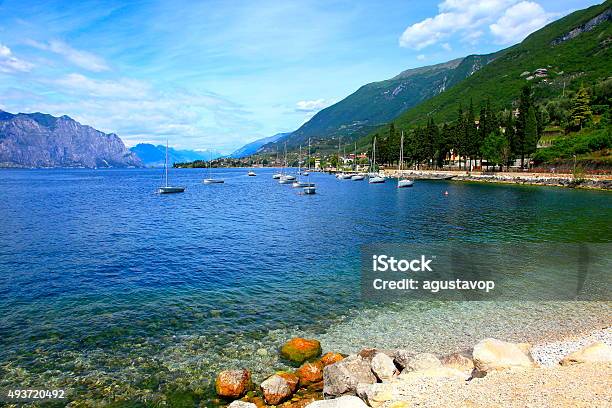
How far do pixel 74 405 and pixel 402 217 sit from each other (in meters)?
46.2

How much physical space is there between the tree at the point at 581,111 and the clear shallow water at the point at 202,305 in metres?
95.6

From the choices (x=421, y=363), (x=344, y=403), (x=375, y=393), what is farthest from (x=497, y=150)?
(x=344, y=403)

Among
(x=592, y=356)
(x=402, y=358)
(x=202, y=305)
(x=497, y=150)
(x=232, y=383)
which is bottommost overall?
(x=202, y=305)

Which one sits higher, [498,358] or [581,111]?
[581,111]

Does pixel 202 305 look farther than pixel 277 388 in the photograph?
Yes

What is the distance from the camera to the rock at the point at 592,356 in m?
11.7

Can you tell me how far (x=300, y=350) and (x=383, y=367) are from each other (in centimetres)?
371

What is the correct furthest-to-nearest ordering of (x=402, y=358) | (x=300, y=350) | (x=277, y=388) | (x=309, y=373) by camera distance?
(x=300, y=350), (x=309, y=373), (x=402, y=358), (x=277, y=388)

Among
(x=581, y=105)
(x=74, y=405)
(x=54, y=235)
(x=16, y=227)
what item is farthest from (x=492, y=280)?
(x=581, y=105)

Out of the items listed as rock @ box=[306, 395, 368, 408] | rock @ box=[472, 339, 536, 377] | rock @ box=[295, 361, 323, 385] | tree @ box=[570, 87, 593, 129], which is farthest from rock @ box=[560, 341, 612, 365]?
tree @ box=[570, 87, 593, 129]

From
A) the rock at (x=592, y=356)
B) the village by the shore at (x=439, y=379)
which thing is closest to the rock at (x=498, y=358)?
the village by the shore at (x=439, y=379)

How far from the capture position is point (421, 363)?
13.1 m

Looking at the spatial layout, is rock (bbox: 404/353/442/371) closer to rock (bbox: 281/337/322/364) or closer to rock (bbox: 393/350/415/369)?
rock (bbox: 393/350/415/369)

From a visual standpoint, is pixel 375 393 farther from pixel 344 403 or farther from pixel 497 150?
pixel 497 150
